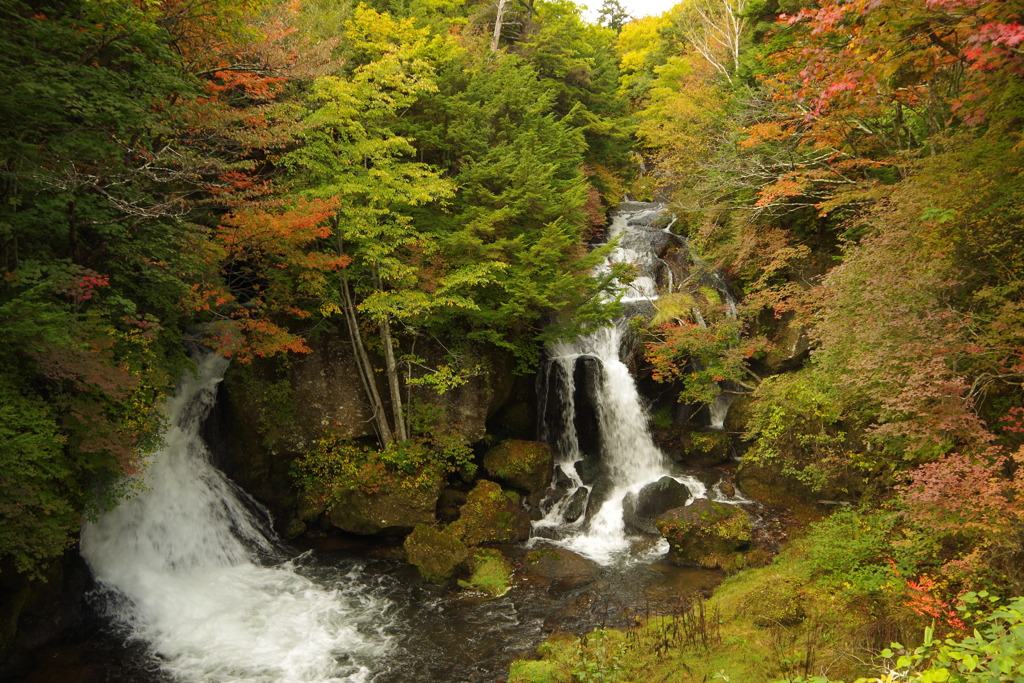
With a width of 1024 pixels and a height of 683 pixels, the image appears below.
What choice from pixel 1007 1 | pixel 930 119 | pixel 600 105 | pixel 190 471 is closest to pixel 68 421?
pixel 190 471

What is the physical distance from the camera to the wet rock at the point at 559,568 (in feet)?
33.8

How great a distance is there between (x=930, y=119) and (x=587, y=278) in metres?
7.06

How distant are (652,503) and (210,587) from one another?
936 centimetres

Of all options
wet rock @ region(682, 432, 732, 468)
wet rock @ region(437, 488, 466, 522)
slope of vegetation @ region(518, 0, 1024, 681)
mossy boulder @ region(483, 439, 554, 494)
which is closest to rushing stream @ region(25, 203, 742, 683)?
mossy boulder @ region(483, 439, 554, 494)

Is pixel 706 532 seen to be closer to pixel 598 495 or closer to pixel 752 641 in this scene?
pixel 598 495

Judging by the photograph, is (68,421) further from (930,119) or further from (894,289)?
(930,119)

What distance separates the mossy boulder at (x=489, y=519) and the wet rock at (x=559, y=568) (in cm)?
78

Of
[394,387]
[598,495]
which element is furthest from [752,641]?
[394,387]

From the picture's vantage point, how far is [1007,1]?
14.4ft

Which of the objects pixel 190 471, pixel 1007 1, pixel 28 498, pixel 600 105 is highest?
pixel 600 105

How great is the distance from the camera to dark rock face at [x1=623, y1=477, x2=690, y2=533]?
40.2 feet

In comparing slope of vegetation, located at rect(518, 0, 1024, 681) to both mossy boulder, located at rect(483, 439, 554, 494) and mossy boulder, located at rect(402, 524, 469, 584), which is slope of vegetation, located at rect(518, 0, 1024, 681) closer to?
mossy boulder, located at rect(402, 524, 469, 584)

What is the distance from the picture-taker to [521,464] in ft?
43.9

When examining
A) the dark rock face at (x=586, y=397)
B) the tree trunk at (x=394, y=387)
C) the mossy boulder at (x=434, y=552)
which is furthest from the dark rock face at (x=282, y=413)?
the dark rock face at (x=586, y=397)
